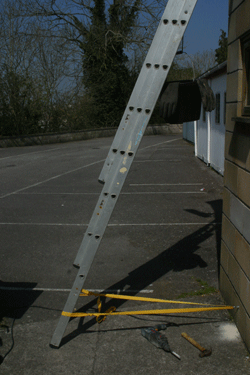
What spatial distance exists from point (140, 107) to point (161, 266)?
3.15 metres

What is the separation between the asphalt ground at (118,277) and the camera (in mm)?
3328

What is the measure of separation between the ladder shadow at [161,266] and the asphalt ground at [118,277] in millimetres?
15

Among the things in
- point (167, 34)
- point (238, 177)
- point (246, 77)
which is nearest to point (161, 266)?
point (238, 177)

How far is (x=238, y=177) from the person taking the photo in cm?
364

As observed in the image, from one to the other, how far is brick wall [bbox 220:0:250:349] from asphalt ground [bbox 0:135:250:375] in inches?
11.9

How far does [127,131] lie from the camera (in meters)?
2.88

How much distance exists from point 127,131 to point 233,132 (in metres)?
1.40

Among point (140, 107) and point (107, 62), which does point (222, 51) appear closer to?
point (107, 62)

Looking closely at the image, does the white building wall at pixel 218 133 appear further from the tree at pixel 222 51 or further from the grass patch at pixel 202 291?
the tree at pixel 222 51

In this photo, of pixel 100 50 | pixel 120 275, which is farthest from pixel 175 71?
pixel 120 275

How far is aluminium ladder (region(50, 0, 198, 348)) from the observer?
2713mm

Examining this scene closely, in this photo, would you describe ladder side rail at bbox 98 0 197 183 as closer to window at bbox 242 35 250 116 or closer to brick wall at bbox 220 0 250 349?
brick wall at bbox 220 0 250 349

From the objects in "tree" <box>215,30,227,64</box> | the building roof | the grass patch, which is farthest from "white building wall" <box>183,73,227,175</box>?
"tree" <box>215,30,227,64</box>

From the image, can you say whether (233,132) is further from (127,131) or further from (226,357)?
(226,357)
